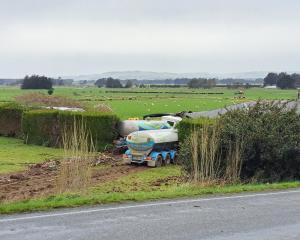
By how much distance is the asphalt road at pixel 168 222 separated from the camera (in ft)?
27.1

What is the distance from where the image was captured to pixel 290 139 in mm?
16766

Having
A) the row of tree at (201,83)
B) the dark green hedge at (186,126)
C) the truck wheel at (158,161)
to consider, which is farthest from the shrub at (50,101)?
the row of tree at (201,83)

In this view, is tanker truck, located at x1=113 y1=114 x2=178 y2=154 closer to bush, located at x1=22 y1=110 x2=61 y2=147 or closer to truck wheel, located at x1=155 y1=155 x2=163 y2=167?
truck wheel, located at x1=155 y1=155 x2=163 y2=167

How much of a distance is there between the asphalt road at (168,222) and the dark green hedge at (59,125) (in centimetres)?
1791

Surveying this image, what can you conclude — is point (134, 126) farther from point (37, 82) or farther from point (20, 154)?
point (37, 82)

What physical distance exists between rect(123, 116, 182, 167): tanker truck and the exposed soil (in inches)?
17.1

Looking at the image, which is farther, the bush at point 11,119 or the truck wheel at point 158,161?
the bush at point 11,119

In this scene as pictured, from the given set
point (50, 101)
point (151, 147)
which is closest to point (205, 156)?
point (151, 147)

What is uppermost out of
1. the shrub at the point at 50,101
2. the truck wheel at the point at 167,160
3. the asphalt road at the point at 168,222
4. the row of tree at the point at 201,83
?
the asphalt road at the point at 168,222

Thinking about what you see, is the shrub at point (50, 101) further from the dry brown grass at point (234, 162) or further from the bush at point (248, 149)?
the dry brown grass at point (234, 162)

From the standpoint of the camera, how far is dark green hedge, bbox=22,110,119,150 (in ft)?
95.9

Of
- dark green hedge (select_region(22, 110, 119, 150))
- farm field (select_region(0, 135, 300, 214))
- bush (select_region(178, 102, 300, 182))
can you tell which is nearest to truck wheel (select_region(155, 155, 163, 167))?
farm field (select_region(0, 135, 300, 214))

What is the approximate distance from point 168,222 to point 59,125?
914 inches

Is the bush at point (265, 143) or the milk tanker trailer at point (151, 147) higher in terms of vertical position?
the bush at point (265, 143)
